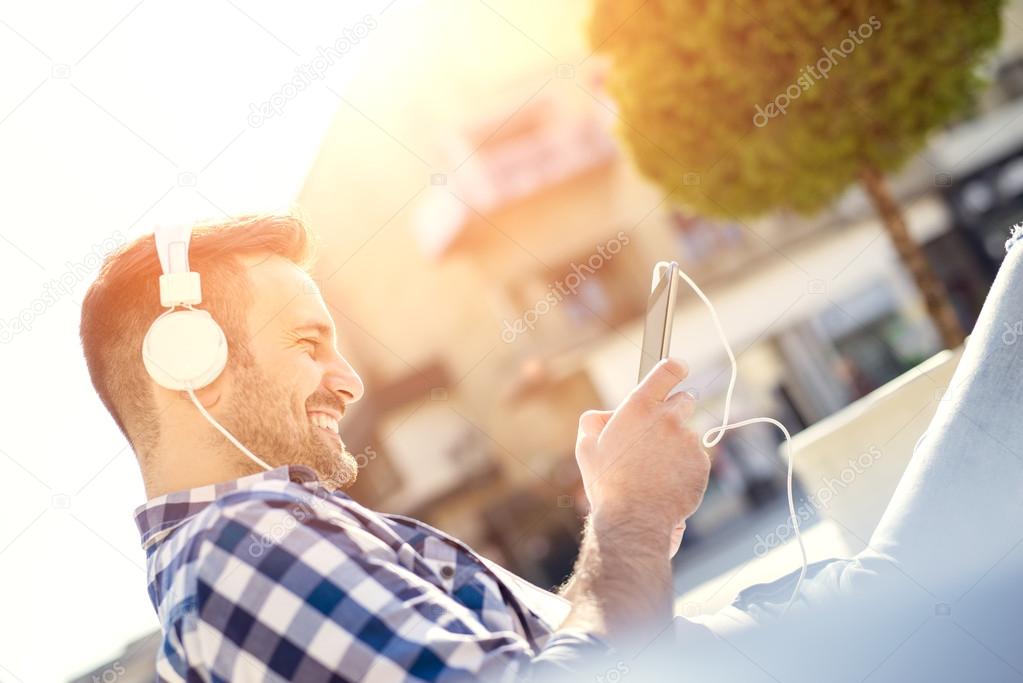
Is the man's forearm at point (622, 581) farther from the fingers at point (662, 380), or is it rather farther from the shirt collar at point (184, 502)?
the shirt collar at point (184, 502)

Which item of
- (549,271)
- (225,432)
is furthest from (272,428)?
(549,271)

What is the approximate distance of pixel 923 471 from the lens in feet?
4.79

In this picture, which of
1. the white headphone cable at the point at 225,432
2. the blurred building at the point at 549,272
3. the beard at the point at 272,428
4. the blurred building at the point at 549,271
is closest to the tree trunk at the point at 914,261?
the beard at the point at 272,428

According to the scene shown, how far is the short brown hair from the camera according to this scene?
5.26ft

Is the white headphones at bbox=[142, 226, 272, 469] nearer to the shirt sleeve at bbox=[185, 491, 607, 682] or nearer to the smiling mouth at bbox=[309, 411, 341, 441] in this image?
the smiling mouth at bbox=[309, 411, 341, 441]

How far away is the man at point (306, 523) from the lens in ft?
3.89

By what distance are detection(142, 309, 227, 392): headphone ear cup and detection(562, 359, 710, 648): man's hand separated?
60cm

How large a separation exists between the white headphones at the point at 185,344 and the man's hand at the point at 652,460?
55 cm

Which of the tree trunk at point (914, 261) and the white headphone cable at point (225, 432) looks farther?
the tree trunk at point (914, 261)

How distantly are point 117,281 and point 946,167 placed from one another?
53.4 feet

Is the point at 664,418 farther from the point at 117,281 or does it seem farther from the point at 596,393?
the point at 596,393

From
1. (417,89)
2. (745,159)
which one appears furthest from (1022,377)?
(417,89)

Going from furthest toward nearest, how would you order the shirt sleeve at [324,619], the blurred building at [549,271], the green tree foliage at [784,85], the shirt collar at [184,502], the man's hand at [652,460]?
the blurred building at [549,271] < the green tree foliage at [784,85] < the shirt collar at [184,502] < the man's hand at [652,460] < the shirt sleeve at [324,619]

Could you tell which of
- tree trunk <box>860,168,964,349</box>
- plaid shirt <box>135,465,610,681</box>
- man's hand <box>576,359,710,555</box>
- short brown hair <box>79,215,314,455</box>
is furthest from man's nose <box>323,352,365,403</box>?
tree trunk <box>860,168,964,349</box>
